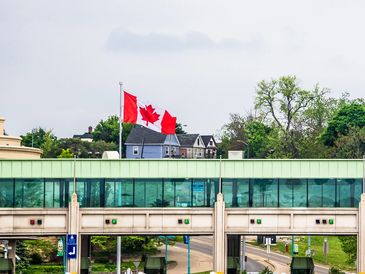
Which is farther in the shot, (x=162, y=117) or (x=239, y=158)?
(x=162, y=117)

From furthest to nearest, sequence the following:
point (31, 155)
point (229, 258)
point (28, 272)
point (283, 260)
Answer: point (283, 260)
point (28, 272)
point (31, 155)
point (229, 258)

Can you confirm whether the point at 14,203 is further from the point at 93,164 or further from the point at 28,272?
the point at 28,272

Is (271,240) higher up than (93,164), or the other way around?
(93,164)

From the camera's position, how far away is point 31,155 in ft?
304

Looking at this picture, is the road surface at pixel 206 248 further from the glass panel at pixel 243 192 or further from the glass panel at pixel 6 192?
the glass panel at pixel 6 192

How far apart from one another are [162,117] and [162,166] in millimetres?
8559

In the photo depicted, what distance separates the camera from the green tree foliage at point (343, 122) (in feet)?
581

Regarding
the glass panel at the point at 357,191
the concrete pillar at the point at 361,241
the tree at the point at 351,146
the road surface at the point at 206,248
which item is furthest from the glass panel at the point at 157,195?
the tree at the point at 351,146

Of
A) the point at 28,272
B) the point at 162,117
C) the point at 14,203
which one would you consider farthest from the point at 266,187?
the point at 28,272

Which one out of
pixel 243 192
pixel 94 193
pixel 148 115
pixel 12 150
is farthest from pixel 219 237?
pixel 12 150

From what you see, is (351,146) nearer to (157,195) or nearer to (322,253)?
(322,253)

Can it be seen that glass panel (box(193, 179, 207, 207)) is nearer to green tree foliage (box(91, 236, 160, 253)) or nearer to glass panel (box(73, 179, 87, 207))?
glass panel (box(73, 179, 87, 207))

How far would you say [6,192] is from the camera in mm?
70875

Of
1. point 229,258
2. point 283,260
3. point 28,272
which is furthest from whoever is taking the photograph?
point 283,260
